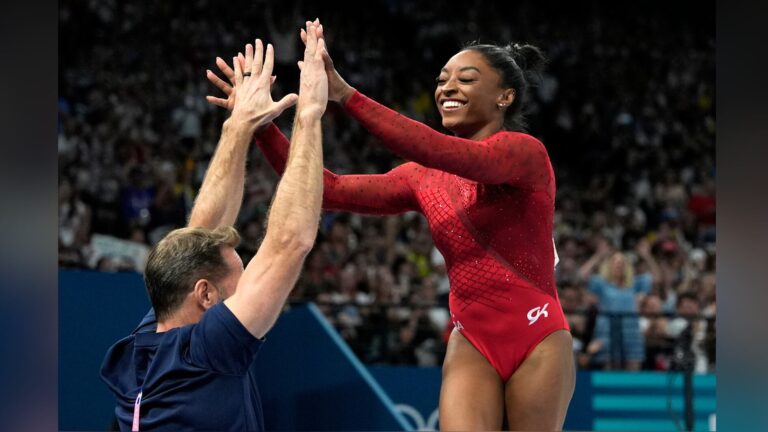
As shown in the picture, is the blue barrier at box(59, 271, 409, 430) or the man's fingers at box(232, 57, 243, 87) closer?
the man's fingers at box(232, 57, 243, 87)

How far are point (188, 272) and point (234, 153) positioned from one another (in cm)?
74

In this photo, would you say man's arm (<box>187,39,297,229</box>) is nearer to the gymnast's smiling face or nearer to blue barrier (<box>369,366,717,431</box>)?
the gymnast's smiling face

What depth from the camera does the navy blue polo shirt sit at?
252 cm

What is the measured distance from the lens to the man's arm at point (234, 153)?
335 cm

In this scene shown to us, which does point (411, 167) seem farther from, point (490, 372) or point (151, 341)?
point (151, 341)

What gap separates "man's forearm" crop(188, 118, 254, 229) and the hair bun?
1045 mm

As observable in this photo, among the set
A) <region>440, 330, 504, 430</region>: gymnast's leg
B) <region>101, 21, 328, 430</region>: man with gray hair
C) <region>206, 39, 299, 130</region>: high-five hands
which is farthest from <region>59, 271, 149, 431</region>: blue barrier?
<region>101, 21, 328, 430</region>: man with gray hair

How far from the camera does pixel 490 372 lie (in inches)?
135

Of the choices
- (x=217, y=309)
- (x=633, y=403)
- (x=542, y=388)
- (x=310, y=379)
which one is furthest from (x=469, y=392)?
(x=633, y=403)

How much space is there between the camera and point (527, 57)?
383cm

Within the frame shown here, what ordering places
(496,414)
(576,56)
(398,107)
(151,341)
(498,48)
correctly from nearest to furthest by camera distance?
(151,341) < (496,414) < (498,48) < (398,107) < (576,56)
